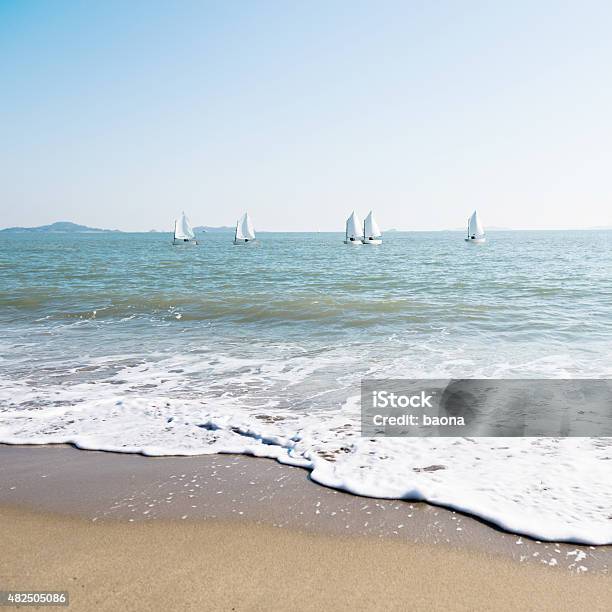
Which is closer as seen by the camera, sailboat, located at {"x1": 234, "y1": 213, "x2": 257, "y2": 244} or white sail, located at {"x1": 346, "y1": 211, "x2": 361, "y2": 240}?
white sail, located at {"x1": 346, "y1": 211, "x2": 361, "y2": 240}

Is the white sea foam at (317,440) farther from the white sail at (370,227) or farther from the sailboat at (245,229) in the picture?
the sailboat at (245,229)

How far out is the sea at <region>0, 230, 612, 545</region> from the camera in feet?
15.0

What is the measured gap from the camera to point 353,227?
2881 inches

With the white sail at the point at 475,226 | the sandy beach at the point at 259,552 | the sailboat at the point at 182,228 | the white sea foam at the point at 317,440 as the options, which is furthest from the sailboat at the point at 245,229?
the sandy beach at the point at 259,552

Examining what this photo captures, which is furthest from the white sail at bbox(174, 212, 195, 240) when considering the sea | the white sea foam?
the white sea foam

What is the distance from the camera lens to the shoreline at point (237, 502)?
354cm

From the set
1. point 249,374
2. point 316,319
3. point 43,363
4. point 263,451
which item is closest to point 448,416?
point 263,451

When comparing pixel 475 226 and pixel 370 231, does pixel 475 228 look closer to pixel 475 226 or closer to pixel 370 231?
pixel 475 226

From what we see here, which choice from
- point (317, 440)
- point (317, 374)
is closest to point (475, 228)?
point (317, 374)

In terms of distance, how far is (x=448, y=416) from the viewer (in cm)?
665

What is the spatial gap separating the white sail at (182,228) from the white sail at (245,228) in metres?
9.60

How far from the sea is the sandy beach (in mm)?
379

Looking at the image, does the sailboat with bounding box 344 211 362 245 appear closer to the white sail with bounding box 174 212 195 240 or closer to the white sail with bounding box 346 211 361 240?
the white sail with bounding box 346 211 361 240

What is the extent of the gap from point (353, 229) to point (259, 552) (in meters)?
71.6
